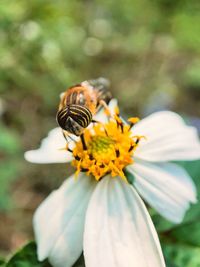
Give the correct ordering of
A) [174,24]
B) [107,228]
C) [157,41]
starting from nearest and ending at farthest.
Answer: [107,228] → [174,24] → [157,41]

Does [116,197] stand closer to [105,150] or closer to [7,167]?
[105,150]

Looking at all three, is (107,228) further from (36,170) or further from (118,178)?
(36,170)

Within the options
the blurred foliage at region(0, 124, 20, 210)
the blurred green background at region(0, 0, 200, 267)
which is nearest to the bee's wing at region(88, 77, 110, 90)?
the blurred green background at region(0, 0, 200, 267)

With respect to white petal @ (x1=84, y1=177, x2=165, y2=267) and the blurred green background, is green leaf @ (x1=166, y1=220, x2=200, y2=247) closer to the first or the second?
white petal @ (x1=84, y1=177, x2=165, y2=267)

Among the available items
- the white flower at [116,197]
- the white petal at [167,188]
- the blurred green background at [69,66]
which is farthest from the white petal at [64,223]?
the blurred green background at [69,66]

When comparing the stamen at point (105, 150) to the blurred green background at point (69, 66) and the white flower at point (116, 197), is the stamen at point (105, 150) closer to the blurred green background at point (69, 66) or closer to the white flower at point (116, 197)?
the white flower at point (116, 197)

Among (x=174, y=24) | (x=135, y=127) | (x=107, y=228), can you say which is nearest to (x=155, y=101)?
(x=174, y=24)

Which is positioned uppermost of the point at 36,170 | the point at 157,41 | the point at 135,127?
the point at 157,41
